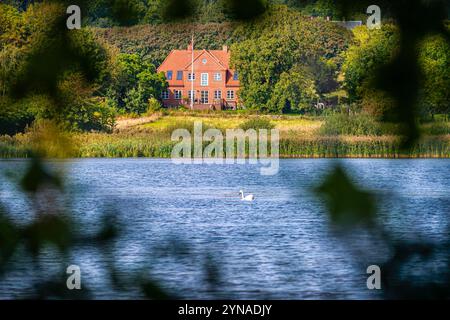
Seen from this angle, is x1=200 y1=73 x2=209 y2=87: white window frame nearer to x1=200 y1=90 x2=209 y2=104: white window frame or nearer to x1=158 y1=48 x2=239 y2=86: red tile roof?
x1=200 y1=90 x2=209 y2=104: white window frame

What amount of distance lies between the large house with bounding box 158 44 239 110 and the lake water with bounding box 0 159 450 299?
75.7 ft

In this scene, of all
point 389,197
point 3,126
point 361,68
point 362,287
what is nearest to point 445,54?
point 361,68

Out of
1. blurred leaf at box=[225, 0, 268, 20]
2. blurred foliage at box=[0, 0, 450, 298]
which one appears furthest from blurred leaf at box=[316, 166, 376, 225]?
blurred leaf at box=[225, 0, 268, 20]

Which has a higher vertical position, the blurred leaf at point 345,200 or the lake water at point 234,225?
the blurred leaf at point 345,200

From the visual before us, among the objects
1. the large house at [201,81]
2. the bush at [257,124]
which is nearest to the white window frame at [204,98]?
the large house at [201,81]

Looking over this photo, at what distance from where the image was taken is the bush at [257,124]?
44.1 meters

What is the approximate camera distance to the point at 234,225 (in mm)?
17984

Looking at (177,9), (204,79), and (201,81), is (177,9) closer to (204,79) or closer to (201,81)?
(204,79)

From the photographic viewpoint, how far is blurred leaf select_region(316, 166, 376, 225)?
167cm

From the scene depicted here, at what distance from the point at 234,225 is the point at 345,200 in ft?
53.6

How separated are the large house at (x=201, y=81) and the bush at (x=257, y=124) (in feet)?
53.0

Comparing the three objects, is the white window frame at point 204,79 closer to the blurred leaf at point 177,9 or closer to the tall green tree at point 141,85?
the tall green tree at point 141,85

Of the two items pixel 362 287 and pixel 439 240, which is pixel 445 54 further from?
pixel 362 287

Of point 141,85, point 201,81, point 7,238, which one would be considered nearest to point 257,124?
point 141,85
